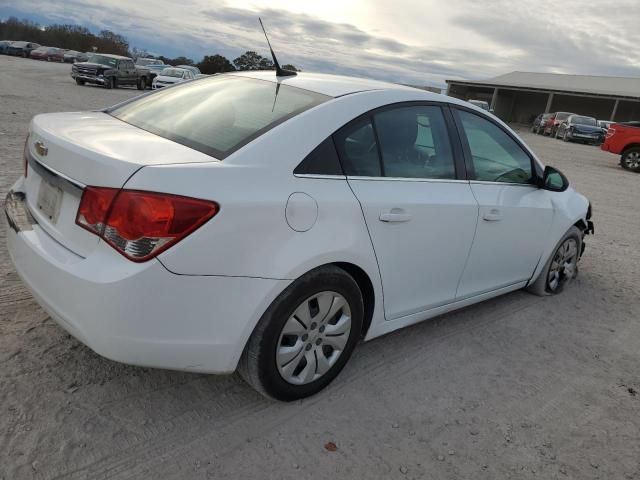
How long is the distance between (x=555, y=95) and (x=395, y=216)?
50.1 m

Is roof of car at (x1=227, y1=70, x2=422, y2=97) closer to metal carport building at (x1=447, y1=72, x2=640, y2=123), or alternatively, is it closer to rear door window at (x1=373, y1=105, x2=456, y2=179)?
rear door window at (x1=373, y1=105, x2=456, y2=179)

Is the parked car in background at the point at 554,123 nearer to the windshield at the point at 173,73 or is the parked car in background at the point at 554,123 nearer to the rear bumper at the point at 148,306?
the windshield at the point at 173,73

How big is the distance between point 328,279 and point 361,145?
0.76m

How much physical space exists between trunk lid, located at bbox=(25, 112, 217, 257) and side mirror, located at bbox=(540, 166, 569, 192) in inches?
109

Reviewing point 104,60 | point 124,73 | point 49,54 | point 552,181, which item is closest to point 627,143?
point 552,181

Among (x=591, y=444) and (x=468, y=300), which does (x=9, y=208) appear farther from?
(x=591, y=444)

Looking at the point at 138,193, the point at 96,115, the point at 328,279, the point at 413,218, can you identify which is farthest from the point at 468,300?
the point at 96,115

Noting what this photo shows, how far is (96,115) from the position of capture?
3.23m

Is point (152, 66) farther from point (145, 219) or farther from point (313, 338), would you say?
point (145, 219)

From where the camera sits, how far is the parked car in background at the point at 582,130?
28922 millimetres

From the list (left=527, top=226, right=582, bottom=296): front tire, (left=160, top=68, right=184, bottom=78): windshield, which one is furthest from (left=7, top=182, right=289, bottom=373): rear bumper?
(left=160, top=68, right=184, bottom=78): windshield

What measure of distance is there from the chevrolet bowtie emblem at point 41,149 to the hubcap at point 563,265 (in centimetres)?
392

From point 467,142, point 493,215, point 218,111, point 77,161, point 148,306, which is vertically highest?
point 467,142

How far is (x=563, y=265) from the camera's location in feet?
15.9
